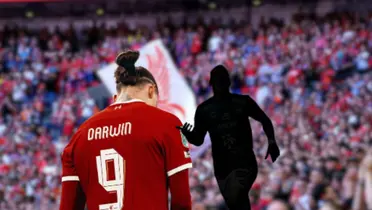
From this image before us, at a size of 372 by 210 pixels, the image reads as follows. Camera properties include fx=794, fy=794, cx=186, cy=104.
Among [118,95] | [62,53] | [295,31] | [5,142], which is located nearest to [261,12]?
[295,31]

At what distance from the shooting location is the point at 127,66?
3.50 metres

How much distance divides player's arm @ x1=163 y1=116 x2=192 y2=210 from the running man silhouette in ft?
0.23

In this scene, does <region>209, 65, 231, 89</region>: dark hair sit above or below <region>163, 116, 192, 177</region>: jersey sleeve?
above

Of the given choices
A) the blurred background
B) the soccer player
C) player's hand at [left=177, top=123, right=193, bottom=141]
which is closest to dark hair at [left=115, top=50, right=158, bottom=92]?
the soccer player

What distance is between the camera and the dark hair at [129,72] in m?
3.49

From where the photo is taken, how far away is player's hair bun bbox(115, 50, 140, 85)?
3488mm

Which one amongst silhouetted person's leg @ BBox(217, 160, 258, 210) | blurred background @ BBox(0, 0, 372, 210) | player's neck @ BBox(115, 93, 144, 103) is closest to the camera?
silhouetted person's leg @ BBox(217, 160, 258, 210)

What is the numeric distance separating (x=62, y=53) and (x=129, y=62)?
19126 millimetres

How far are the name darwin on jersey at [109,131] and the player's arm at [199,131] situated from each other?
0.28 metres

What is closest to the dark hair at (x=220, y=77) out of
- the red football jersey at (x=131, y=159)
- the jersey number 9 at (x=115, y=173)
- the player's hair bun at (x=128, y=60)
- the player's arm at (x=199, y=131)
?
the player's arm at (x=199, y=131)

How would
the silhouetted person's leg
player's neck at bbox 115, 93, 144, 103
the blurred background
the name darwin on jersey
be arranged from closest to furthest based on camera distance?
the silhouetted person's leg → the name darwin on jersey → player's neck at bbox 115, 93, 144, 103 → the blurred background

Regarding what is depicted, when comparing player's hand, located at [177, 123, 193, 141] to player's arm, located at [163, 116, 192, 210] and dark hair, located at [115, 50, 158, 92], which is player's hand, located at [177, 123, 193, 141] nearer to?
player's arm, located at [163, 116, 192, 210]

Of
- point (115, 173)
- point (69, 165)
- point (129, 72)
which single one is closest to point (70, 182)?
point (69, 165)

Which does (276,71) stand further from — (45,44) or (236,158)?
(236,158)
